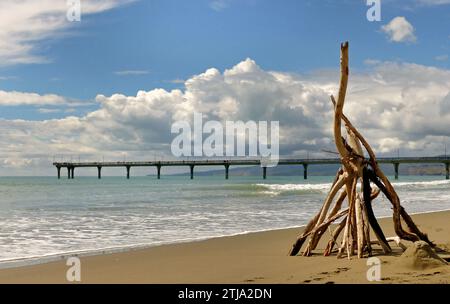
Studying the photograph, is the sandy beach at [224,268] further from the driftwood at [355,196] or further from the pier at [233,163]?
the pier at [233,163]

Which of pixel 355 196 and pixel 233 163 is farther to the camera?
pixel 233 163

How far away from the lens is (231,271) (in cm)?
822

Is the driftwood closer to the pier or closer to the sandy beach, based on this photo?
the sandy beach

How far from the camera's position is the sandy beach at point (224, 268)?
734 cm

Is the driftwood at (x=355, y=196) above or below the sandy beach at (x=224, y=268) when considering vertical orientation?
above

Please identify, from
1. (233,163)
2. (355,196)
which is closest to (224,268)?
(355,196)

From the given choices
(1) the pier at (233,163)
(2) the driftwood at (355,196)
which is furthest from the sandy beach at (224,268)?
(1) the pier at (233,163)

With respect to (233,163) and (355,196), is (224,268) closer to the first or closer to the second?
(355,196)

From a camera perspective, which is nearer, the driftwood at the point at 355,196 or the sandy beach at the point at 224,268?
the sandy beach at the point at 224,268

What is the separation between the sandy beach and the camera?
24.1 feet

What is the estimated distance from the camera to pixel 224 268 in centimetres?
853

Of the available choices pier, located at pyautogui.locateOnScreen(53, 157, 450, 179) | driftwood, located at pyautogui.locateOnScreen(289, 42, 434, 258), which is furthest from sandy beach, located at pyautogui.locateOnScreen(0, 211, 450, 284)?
pier, located at pyautogui.locateOnScreen(53, 157, 450, 179)
